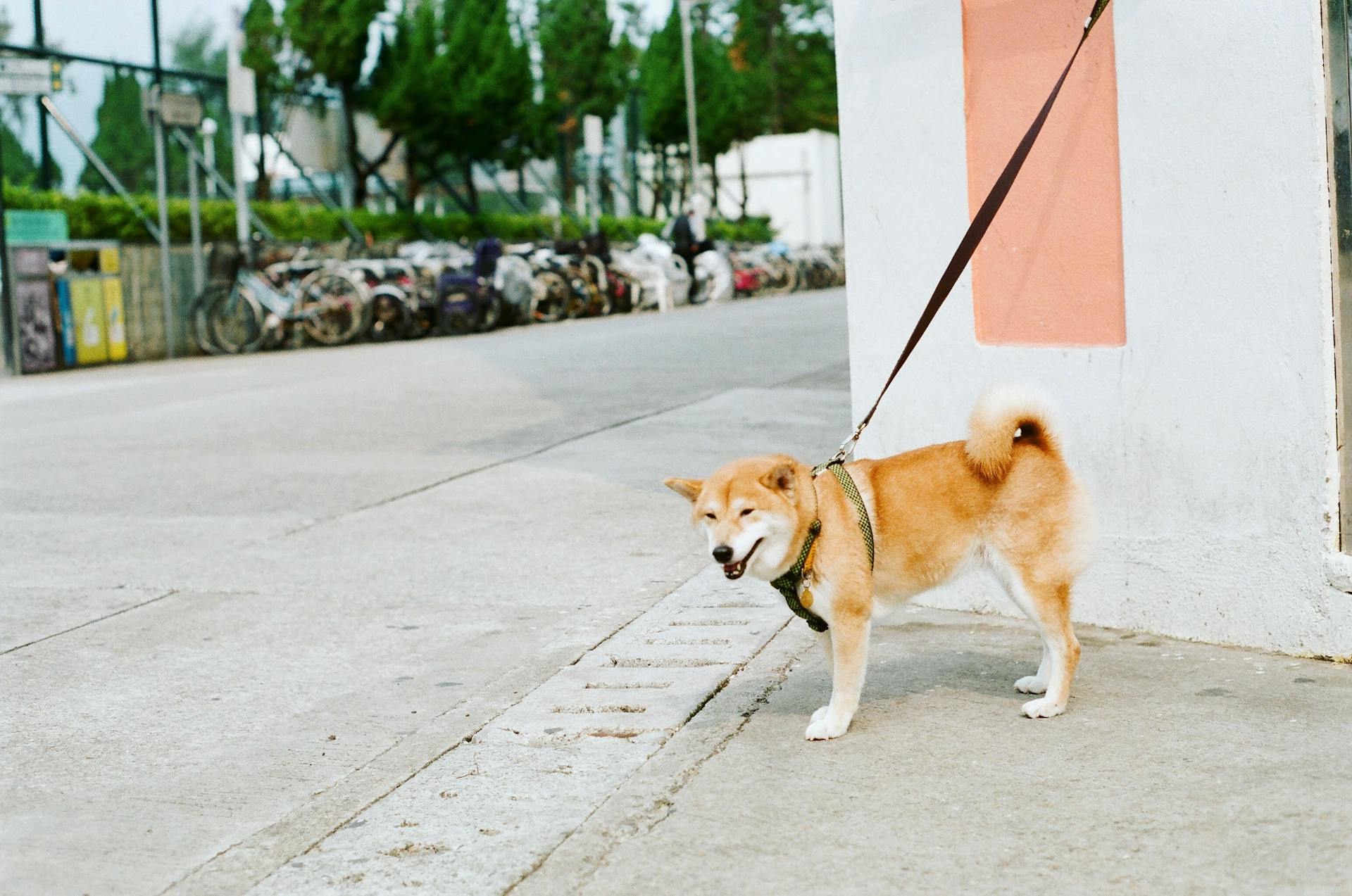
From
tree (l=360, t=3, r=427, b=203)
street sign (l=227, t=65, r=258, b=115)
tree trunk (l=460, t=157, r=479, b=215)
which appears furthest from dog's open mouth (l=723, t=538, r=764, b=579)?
tree trunk (l=460, t=157, r=479, b=215)

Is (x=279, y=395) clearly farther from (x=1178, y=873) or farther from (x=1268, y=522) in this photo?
(x=1178, y=873)


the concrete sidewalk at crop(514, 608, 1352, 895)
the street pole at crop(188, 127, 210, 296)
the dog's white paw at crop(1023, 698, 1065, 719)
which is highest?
the street pole at crop(188, 127, 210, 296)

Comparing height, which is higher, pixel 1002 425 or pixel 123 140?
pixel 123 140

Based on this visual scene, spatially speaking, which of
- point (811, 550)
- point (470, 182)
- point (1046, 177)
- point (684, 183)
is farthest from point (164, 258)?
point (684, 183)

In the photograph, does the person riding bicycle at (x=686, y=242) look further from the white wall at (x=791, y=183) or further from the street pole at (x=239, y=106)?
the white wall at (x=791, y=183)

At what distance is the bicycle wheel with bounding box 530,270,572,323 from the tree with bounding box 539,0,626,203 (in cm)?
1877

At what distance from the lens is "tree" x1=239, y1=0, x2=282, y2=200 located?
26.6 metres

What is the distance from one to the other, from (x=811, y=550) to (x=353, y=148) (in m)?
27.0

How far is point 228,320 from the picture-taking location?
20.7 metres

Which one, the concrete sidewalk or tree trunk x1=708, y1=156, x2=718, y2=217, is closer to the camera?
the concrete sidewalk

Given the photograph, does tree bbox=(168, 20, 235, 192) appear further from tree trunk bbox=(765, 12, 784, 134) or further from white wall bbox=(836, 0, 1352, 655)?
tree trunk bbox=(765, 12, 784, 134)

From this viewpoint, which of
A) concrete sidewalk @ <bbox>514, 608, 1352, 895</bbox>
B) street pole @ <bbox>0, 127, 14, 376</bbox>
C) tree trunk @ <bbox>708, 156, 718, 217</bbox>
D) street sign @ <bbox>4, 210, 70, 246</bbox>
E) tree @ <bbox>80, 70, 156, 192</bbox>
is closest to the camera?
concrete sidewalk @ <bbox>514, 608, 1352, 895</bbox>

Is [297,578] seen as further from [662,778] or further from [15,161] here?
[15,161]

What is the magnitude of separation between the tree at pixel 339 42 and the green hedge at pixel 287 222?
145 cm
